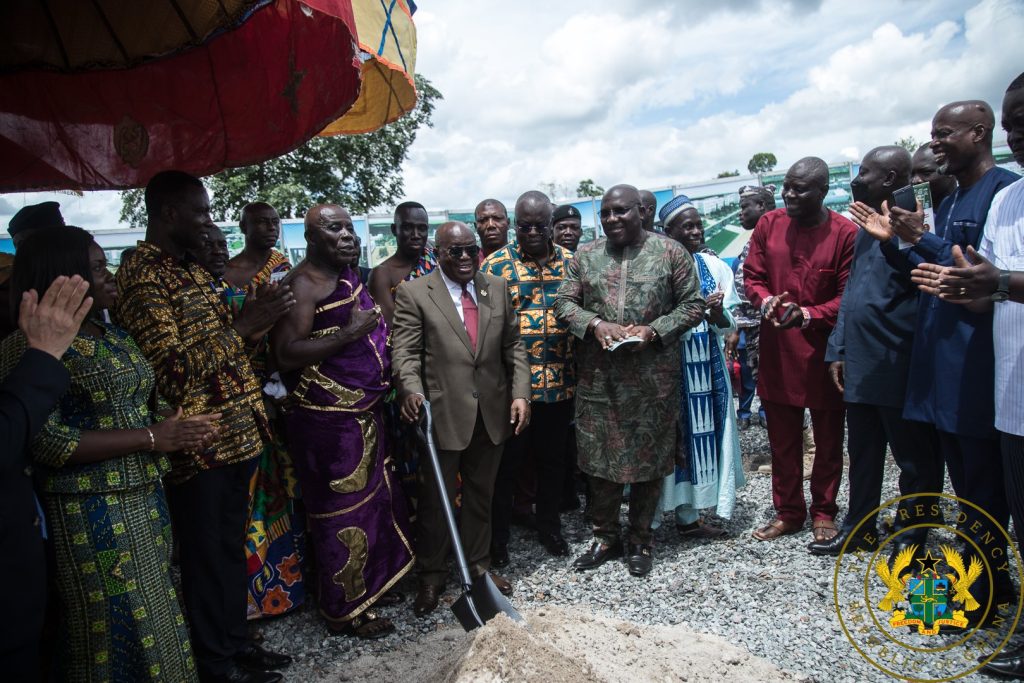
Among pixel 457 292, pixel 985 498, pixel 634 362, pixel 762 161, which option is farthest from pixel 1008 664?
pixel 762 161

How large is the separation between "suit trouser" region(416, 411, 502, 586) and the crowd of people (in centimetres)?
2

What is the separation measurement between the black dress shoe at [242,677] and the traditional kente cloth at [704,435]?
258 cm

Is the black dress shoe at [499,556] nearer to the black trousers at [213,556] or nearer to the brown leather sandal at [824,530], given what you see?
the black trousers at [213,556]

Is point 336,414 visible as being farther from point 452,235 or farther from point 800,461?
point 800,461

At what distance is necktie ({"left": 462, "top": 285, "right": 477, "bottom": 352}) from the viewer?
11.8 ft

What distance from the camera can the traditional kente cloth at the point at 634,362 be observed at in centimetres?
375

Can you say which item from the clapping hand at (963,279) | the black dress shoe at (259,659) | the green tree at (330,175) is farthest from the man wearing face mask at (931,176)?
the green tree at (330,175)

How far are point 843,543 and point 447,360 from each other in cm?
270

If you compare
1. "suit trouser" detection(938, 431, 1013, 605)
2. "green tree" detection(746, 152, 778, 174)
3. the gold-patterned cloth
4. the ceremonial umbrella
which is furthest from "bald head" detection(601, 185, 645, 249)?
"green tree" detection(746, 152, 778, 174)

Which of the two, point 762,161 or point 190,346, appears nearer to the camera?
point 190,346

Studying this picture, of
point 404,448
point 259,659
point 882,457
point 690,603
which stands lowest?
point 690,603

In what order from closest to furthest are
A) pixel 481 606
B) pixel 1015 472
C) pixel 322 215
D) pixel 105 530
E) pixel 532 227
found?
1. pixel 105 530
2. pixel 1015 472
3. pixel 481 606
4. pixel 322 215
5. pixel 532 227

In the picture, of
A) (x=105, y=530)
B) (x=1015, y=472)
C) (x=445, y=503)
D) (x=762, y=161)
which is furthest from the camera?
(x=762, y=161)

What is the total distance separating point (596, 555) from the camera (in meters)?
3.94
